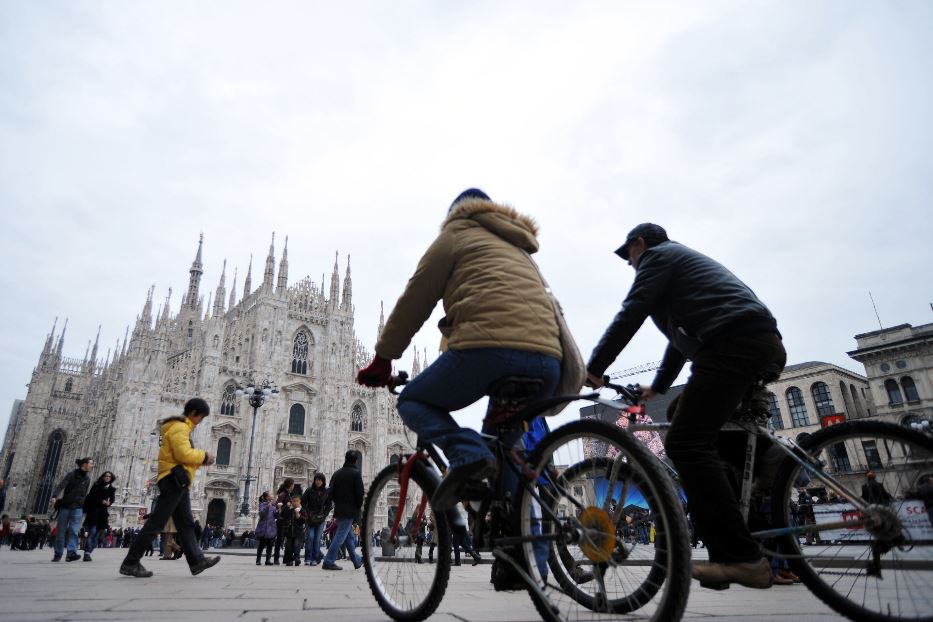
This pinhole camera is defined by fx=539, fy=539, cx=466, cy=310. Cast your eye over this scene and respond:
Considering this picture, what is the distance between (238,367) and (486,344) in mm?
38674

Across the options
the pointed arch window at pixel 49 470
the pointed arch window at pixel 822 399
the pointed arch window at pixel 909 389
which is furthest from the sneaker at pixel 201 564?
the pointed arch window at pixel 49 470

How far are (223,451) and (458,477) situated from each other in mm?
36730

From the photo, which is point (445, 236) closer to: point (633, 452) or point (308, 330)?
point (633, 452)

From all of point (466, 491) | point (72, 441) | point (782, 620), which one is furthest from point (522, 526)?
point (72, 441)

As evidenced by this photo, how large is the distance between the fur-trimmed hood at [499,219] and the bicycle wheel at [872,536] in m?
1.48

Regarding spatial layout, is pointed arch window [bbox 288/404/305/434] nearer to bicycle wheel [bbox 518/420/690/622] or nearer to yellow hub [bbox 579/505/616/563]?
bicycle wheel [bbox 518/420/690/622]

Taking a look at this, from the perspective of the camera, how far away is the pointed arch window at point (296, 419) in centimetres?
3838

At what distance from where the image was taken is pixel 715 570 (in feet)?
6.86

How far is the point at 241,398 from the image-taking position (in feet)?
119

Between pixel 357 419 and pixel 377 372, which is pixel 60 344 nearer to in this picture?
pixel 357 419

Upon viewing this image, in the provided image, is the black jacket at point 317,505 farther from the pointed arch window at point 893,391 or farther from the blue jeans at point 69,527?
the pointed arch window at point 893,391

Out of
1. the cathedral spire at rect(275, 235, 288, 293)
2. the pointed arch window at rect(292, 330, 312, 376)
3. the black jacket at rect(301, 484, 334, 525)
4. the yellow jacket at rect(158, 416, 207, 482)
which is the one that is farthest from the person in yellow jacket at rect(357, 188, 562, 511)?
the cathedral spire at rect(275, 235, 288, 293)

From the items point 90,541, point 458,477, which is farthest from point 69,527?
point 458,477

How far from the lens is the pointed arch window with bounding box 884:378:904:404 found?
→ 32.4 m
